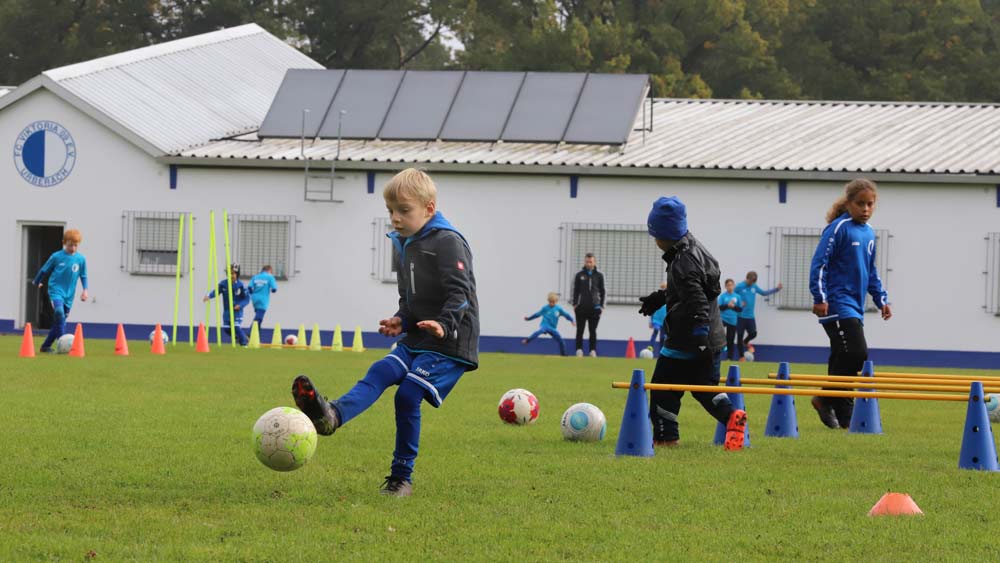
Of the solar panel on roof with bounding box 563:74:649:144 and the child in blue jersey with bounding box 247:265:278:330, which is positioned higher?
the solar panel on roof with bounding box 563:74:649:144

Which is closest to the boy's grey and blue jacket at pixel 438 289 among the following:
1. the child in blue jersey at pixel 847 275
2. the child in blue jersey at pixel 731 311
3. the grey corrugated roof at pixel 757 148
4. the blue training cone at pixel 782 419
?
the blue training cone at pixel 782 419

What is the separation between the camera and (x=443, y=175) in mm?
31938

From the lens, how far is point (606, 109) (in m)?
33.2

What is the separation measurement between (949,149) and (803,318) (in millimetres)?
4714

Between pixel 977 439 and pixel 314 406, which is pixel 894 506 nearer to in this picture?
pixel 977 439

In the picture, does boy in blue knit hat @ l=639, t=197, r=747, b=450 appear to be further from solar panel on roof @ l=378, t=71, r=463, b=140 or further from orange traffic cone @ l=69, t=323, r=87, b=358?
solar panel on roof @ l=378, t=71, r=463, b=140

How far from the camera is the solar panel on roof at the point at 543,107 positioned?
32.8m

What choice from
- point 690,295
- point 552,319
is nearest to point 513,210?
point 552,319

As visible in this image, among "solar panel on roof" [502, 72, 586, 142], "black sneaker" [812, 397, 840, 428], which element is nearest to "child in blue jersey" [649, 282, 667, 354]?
"solar panel on roof" [502, 72, 586, 142]

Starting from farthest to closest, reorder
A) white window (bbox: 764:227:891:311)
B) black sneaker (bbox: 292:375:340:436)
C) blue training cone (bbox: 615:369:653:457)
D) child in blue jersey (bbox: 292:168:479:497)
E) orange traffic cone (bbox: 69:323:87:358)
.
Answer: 1. white window (bbox: 764:227:891:311)
2. orange traffic cone (bbox: 69:323:87:358)
3. blue training cone (bbox: 615:369:653:457)
4. child in blue jersey (bbox: 292:168:479:497)
5. black sneaker (bbox: 292:375:340:436)

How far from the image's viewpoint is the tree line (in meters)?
51.4

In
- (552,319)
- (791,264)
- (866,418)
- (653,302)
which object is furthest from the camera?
(791,264)

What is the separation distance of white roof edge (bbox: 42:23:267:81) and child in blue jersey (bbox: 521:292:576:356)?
1115cm

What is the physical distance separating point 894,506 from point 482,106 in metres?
26.5
